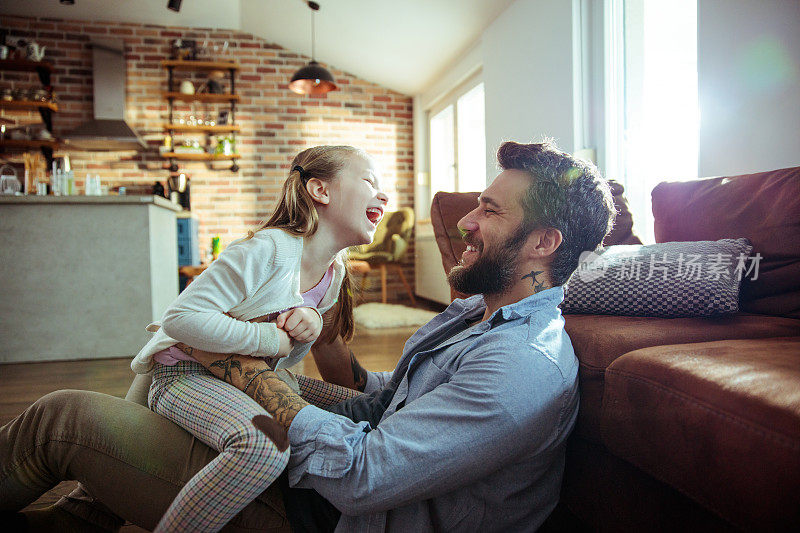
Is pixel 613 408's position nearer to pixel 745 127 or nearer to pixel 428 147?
pixel 745 127

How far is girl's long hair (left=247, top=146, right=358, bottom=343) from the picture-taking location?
137 cm

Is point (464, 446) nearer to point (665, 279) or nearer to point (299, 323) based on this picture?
point (299, 323)

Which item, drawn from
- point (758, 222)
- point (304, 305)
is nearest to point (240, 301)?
point (304, 305)

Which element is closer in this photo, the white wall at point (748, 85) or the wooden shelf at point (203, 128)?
the white wall at point (748, 85)

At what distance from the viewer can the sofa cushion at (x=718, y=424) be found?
653 mm

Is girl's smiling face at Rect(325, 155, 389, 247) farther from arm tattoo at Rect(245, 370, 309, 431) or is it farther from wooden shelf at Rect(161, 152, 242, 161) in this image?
wooden shelf at Rect(161, 152, 242, 161)

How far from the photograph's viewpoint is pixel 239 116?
632cm

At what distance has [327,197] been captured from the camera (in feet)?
4.69

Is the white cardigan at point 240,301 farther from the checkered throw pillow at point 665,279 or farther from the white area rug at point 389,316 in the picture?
the white area rug at point 389,316

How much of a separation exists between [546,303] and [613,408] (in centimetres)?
25

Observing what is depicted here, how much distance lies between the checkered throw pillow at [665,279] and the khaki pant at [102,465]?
0.96 meters

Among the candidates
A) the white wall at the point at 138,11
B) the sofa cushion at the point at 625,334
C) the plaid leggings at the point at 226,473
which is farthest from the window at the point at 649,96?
the white wall at the point at 138,11

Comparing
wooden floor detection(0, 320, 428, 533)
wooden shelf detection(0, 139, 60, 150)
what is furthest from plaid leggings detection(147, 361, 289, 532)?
wooden shelf detection(0, 139, 60, 150)

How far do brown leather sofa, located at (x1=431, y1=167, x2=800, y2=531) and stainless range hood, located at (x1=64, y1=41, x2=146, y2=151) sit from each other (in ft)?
19.4
